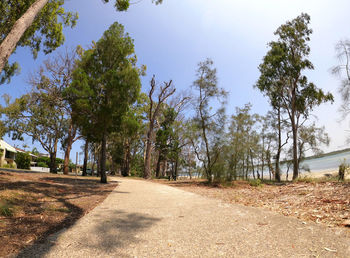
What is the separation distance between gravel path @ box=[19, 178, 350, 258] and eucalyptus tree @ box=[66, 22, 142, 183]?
8568 mm

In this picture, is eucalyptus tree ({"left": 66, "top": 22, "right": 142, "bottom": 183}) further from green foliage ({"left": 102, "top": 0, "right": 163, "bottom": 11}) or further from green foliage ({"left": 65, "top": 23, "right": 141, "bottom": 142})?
green foliage ({"left": 102, "top": 0, "right": 163, "bottom": 11})

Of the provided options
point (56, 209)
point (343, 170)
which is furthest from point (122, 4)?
point (343, 170)

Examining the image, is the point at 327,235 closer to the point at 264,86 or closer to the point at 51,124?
the point at 264,86

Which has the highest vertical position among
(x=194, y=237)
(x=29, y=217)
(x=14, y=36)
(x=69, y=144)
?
(x=14, y=36)

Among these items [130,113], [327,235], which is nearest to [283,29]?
[130,113]

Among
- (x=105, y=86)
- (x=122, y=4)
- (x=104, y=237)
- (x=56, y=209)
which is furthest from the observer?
(x=105, y=86)

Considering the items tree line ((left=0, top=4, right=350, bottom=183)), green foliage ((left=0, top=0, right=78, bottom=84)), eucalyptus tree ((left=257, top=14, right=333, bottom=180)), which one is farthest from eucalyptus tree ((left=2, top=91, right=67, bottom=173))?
eucalyptus tree ((left=257, top=14, right=333, bottom=180))

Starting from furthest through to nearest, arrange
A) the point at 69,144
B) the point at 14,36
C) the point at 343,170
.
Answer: the point at 69,144 < the point at 343,170 < the point at 14,36

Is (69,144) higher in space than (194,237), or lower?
higher

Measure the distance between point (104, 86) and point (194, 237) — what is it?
11.0 metres

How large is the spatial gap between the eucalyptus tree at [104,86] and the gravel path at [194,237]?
8568 mm

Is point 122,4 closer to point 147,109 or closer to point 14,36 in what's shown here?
point 14,36

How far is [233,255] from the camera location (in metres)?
2.80

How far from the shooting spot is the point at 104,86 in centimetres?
1242
